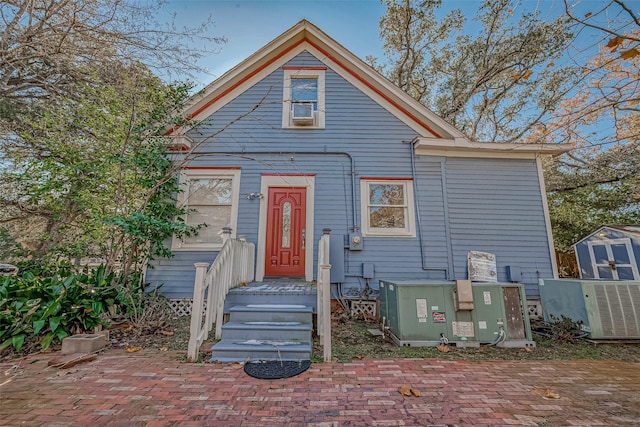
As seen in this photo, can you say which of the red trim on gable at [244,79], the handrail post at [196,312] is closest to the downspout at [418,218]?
the red trim on gable at [244,79]

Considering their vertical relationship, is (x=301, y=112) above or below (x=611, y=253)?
above

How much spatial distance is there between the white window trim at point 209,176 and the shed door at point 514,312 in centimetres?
503

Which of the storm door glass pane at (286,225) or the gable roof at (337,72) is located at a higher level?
the gable roof at (337,72)

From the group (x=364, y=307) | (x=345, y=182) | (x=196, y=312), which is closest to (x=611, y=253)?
(x=364, y=307)

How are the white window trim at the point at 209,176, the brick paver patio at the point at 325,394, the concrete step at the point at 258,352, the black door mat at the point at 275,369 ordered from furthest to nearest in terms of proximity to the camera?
the white window trim at the point at 209,176, the concrete step at the point at 258,352, the black door mat at the point at 275,369, the brick paver patio at the point at 325,394

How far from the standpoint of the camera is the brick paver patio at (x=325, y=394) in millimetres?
2012

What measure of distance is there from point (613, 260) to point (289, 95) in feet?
29.3

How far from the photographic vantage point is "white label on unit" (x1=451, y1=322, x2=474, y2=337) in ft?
12.3

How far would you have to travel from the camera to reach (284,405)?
219 centimetres

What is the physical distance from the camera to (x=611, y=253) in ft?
21.1

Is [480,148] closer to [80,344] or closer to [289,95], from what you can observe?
[289,95]

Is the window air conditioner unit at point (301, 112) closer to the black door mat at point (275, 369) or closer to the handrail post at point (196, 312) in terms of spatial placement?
the handrail post at point (196, 312)

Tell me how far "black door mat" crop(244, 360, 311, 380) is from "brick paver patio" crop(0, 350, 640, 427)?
94 millimetres

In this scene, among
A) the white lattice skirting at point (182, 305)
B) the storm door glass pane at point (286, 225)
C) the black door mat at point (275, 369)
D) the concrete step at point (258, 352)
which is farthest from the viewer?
the storm door glass pane at point (286, 225)
